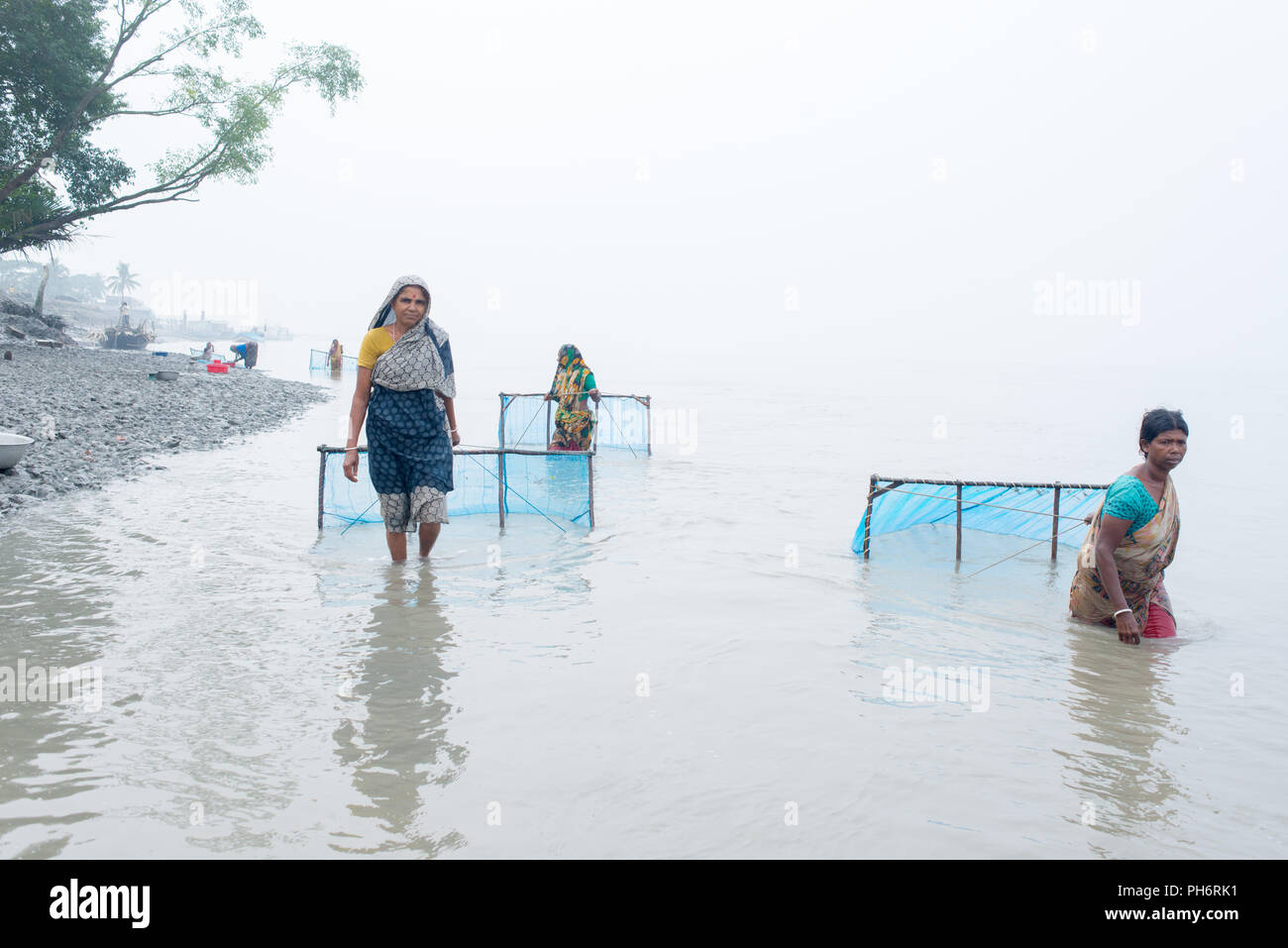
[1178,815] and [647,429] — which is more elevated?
[647,429]

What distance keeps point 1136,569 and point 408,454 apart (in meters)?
4.44

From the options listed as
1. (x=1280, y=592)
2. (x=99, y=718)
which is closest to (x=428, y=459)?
(x=99, y=718)

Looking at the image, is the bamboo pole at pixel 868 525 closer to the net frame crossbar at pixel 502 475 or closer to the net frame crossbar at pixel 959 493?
the net frame crossbar at pixel 959 493

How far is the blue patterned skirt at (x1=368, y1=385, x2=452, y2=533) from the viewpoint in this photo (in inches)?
216

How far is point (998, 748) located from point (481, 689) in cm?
222

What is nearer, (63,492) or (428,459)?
(428,459)

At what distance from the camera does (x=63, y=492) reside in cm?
837

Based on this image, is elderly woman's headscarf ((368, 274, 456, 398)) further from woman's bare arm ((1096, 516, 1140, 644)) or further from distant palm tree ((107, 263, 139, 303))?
distant palm tree ((107, 263, 139, 303))

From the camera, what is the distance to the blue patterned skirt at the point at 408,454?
5496 millimetres

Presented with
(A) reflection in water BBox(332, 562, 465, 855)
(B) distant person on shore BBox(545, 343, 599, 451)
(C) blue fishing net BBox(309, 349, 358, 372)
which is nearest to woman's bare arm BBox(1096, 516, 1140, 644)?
(A) reflection in water BBox(332, 562, 465, 855)

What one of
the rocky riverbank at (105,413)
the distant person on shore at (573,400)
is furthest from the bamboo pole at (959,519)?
the rocky riverbank at (105,413)

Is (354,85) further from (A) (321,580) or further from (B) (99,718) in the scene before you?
(B) (99,718)
